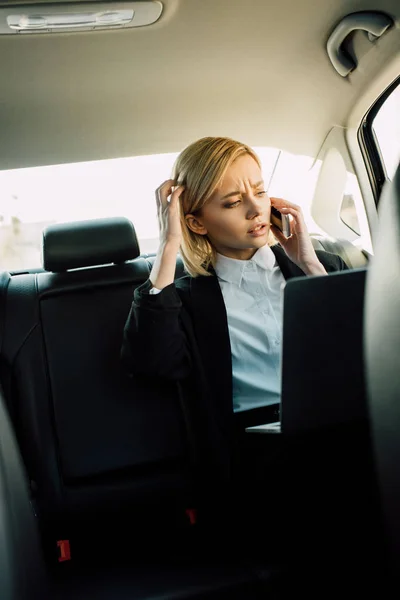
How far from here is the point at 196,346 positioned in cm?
178

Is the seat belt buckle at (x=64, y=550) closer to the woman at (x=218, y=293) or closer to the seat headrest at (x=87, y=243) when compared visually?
the woman at (x=218, y=293)

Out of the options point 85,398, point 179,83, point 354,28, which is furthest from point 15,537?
point 354,28

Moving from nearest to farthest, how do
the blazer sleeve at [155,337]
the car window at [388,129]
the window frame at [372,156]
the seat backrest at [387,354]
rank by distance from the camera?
the seat backrest at [387,354] → the blazer sleeve at [155,337] → the car window at [388,129] → the window frame at [372,156]

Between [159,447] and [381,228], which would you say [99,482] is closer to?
[159,447]

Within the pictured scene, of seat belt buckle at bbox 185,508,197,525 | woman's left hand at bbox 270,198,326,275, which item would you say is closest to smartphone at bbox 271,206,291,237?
woman's left hand at bbox 270,198,326,275

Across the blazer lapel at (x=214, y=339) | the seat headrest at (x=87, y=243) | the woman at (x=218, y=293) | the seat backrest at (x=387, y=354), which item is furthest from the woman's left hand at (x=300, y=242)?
the seat backrest at (x=387, y=354)

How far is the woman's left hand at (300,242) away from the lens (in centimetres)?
181

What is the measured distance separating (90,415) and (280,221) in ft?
2.30

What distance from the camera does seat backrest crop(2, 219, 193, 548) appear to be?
1.86m

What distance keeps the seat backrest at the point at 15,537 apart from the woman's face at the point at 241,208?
660mm

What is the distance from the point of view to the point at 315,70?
2.04 m

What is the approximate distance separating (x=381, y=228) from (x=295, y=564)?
85cm

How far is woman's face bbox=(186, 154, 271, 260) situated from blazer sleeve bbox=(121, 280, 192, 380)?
19 centimetres

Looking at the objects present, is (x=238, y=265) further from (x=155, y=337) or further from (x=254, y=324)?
(x=155, y=337)
